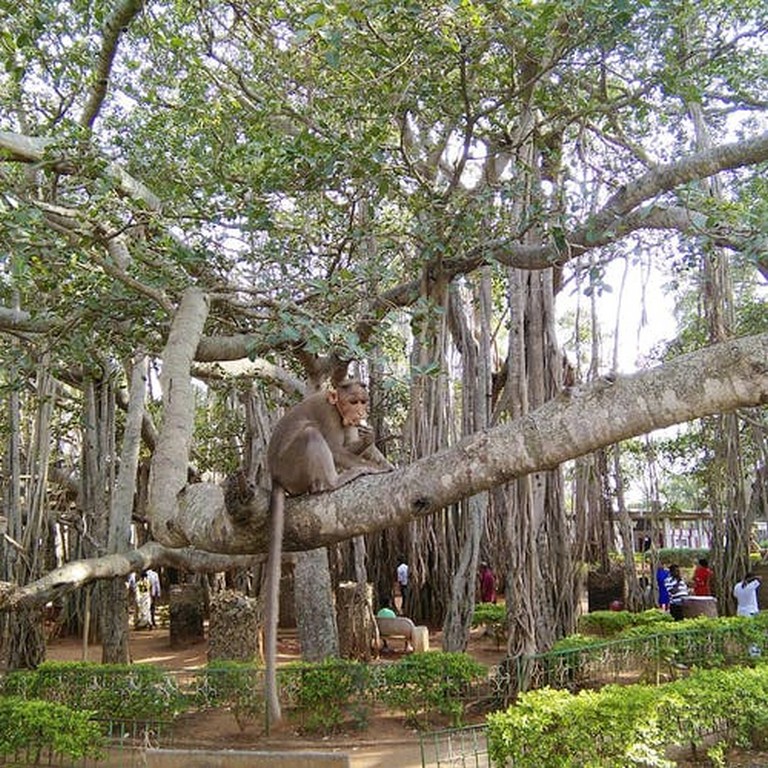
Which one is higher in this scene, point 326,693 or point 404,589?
point 404,589

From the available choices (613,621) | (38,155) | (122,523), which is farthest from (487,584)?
(38,155)

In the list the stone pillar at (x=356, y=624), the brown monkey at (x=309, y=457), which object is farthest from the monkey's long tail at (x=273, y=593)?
the stone pillar at (x=356, y=624)

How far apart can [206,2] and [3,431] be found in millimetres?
8272

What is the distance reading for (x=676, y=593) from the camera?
1016cm

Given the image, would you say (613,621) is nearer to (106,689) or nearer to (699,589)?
(699,589)

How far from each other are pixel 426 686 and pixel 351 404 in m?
A: 3.16

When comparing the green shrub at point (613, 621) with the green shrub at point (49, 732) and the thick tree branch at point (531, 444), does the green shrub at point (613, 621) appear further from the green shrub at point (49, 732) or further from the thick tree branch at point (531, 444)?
the thick tree branch at point (531, 444)

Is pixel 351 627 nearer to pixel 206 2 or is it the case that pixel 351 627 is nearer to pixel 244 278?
pixel 244 278

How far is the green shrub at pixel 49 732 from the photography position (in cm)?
504

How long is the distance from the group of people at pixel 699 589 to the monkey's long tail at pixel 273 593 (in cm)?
692

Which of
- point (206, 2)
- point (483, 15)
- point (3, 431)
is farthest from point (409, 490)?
point (3, 431)

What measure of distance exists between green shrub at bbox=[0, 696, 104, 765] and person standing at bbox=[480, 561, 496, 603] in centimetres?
901

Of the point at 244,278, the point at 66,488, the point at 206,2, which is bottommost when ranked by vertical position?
the point at 66,488

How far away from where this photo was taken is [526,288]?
7.80 metres
